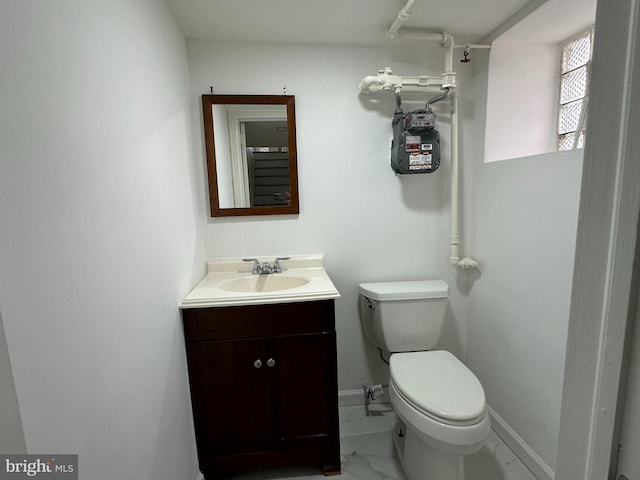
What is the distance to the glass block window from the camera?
4.48 feet

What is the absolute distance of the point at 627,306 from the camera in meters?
0.34

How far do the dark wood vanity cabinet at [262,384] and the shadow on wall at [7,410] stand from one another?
2.59 feet

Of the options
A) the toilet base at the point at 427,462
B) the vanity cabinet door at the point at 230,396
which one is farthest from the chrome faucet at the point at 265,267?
the toilet base at the point at 427,462

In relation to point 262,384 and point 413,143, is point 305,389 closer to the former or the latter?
point 262,384

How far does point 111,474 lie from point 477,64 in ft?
7.41

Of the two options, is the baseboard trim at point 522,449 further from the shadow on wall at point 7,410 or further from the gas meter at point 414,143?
the shadow on wall at point 7,410

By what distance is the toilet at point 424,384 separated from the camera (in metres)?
1.12

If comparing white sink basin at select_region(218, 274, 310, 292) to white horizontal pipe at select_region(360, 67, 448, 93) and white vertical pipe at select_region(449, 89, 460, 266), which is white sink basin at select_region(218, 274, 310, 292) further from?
white horizontal pipe at select_region(360, 67, 448, 93)

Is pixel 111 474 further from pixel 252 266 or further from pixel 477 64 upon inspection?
pixel 477 64

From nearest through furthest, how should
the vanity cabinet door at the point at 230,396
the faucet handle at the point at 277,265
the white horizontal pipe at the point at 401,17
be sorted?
the white horizontal pipe at the point at 401,17 < the vanity cabinet door at the point at 230,396 < the faucet handle at the point at 277,265

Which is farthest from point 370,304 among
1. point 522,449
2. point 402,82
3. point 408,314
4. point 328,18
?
point 328,18

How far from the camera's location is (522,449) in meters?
1.45

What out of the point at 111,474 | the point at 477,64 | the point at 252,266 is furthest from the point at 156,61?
the point at 477,64

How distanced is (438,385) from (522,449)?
64 centimetres
